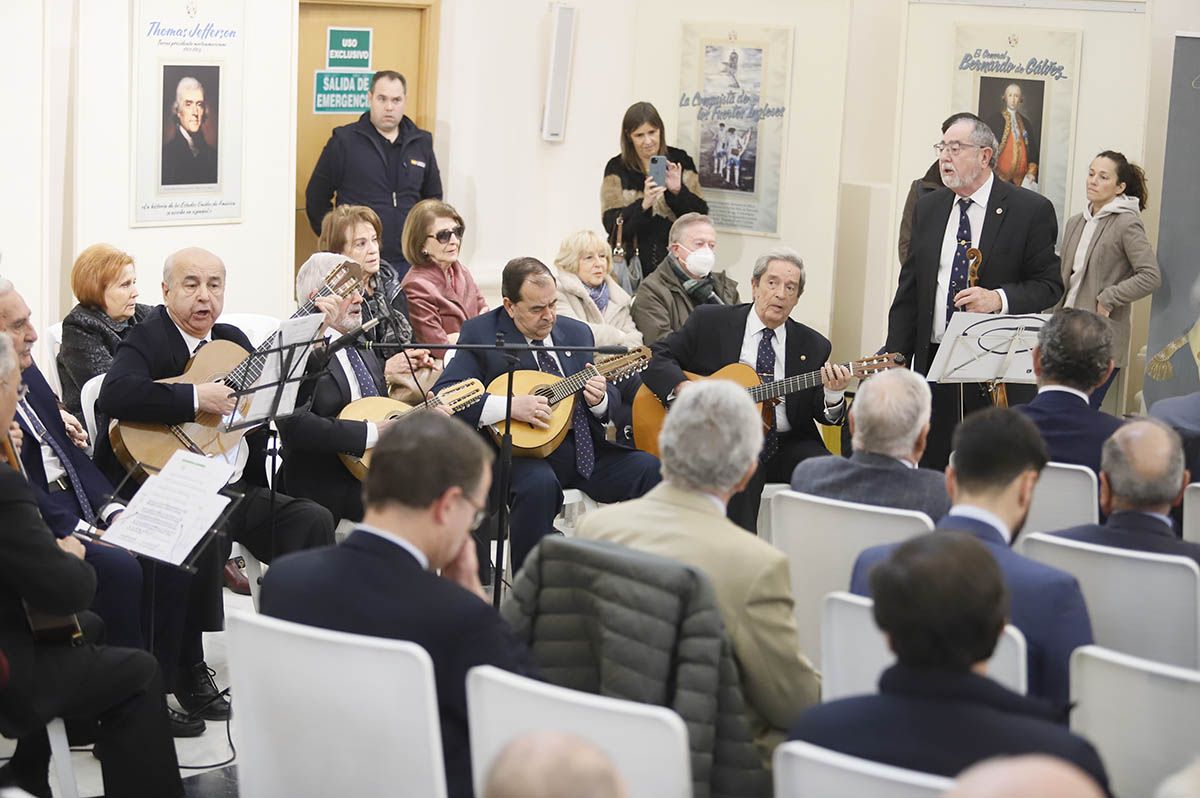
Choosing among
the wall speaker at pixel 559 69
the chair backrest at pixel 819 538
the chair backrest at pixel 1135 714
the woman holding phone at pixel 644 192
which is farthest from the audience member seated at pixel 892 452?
the wall speaker at pixel 559 69

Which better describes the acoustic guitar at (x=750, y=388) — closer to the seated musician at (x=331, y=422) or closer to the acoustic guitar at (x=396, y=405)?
the acoustic guitar at (x=396, y=405)

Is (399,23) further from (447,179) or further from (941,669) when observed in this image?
(941,669)

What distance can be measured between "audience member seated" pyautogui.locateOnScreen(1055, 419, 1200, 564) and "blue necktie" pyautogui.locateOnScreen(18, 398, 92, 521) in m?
2.56

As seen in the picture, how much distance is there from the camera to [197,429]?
4492 millimetres

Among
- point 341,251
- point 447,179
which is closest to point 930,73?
point 447,179

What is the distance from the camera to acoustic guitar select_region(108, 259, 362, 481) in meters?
4.45

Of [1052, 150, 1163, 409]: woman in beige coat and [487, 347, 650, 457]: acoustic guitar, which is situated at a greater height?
[1052, 150, 1163, 409]: woman in beige coat

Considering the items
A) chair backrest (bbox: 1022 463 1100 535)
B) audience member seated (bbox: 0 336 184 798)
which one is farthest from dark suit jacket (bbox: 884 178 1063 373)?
audience member seated (bbox: 0 336 184 798)

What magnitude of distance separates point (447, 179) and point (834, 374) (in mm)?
3785

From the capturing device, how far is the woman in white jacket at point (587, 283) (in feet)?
20.8

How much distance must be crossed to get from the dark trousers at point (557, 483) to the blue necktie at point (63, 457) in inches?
51.7

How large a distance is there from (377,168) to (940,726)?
592cm

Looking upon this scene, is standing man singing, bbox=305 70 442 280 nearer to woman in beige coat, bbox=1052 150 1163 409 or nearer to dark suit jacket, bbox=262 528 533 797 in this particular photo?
woman in beige coat, bbox=1052 150 1163 409

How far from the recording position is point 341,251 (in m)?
5.77
